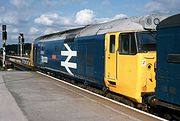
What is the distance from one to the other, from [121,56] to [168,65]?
127 inches

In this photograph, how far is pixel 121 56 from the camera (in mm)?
13359

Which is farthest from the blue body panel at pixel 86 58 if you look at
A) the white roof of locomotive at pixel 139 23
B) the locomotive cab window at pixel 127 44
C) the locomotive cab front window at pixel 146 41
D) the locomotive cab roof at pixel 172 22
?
the locomotive cab roof at pixel 172 22

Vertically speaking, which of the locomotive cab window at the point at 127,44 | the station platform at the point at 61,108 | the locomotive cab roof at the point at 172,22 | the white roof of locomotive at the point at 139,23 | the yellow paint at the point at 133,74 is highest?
the white roof of locomotive at the point at 139,23

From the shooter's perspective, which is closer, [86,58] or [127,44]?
[127,44]

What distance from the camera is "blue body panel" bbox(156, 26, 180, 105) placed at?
987cm

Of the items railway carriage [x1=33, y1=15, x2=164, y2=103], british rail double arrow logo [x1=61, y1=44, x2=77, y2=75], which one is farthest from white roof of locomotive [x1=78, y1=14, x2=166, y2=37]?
british rail double arrow logo [x1=61, y1=44, x2=77, y2=75]

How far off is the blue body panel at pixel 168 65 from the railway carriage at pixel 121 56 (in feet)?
4.57

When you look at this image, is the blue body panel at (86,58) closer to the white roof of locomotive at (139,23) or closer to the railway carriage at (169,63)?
the white roof of locomotive at (139,23)

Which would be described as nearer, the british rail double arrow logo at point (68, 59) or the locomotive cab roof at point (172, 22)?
the locomotive cab roof at point (172, 22)

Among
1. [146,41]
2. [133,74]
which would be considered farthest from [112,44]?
[133,74]

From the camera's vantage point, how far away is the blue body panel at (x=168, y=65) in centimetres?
987

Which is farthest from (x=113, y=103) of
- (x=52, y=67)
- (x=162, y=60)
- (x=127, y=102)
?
(x=52, y=67)

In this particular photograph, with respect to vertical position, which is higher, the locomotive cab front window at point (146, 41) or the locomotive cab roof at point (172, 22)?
the locomotive cab roof at point (172, 22)

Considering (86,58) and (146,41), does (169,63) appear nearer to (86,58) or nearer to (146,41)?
(146,41)
